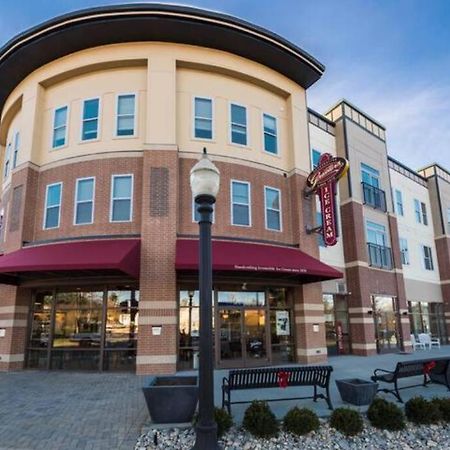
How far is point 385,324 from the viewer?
2148 cm

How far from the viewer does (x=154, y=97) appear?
618 inches

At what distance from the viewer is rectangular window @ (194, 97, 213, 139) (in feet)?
54.0

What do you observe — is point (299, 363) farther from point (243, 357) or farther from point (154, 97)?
point (154, 97)

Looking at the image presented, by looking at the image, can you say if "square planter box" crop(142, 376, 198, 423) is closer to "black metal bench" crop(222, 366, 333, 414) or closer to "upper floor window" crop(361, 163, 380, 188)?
"black metal bench" crop(222, 366, 333, 414)

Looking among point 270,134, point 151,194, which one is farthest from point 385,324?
point 151,194

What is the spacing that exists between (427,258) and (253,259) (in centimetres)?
1952

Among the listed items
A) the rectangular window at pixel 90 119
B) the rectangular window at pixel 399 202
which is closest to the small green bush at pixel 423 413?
the rectangular window at pixel 90 119

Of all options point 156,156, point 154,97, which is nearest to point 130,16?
point 154,97

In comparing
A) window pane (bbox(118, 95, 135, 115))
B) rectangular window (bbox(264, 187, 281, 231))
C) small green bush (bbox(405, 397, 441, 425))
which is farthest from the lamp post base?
window pane (bbox(118, 95, 135, 115))

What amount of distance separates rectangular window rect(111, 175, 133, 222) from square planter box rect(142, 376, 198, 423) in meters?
8.70

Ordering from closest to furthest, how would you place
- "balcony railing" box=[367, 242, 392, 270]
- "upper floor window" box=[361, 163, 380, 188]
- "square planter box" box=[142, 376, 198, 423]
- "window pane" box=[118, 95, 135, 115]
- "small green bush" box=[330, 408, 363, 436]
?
"small green bush" box=[330, 408, 363, 436], "square planter box" box=[142, 376, 198, 423], "window pane" box=[118, 95, 135, 115], "balcony railing" box=[367, 242, 392, 270], "upper floor window" box=[361, 163, 380, 188]

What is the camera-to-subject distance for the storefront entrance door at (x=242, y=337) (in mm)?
15242

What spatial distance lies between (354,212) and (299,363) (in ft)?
28.3

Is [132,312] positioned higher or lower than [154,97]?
lower
